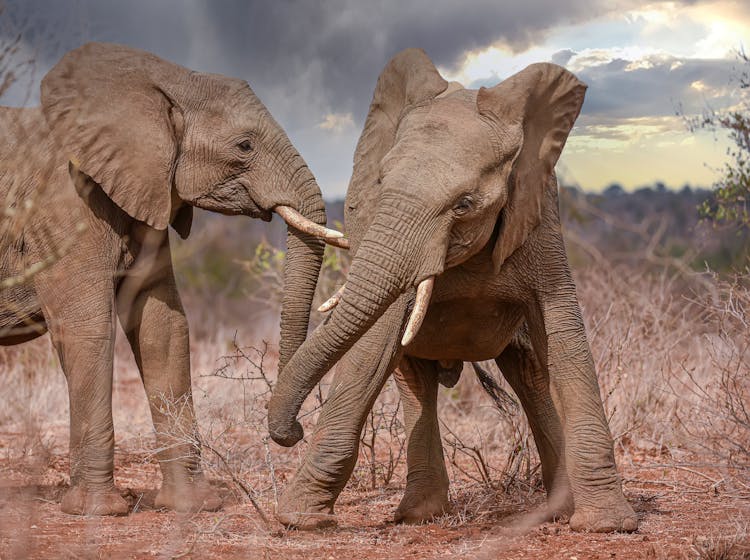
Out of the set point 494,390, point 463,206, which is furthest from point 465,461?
point 463,206

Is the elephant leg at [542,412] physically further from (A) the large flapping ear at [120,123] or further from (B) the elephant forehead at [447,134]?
(A) the large flapping ear at [120,123]

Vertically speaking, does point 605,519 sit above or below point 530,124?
below

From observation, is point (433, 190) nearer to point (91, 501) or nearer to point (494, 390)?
point (494, 390)

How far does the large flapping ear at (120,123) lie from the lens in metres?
6.48

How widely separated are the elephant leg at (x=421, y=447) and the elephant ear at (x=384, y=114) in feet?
3.83

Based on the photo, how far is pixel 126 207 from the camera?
21.1ft

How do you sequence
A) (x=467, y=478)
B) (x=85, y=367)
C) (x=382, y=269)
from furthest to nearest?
(x=467, y=478), (x=85, y=367), (x=382, y=269)

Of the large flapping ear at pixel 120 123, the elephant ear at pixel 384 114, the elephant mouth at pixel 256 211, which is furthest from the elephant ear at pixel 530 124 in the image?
the large flapping ear at pixel 120 123

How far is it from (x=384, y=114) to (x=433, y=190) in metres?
1.06

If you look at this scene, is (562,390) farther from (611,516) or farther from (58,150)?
(58,150)

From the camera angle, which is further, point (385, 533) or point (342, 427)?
point (385, 533)

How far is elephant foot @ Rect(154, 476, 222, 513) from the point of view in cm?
644

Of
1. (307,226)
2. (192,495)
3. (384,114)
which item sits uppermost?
(384,114)

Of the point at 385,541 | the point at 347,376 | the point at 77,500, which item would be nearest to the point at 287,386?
the point at 347,376
